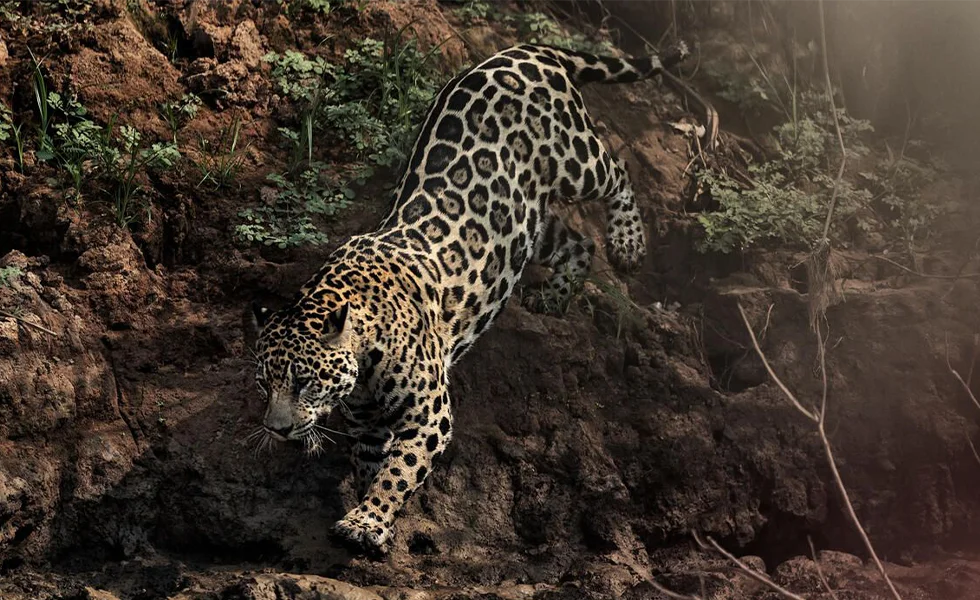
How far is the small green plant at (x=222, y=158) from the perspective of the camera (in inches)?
325

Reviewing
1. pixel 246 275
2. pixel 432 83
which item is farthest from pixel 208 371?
pixel 432 83

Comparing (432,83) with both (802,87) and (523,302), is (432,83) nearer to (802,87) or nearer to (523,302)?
(523,302)

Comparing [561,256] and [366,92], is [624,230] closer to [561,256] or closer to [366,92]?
[561,256]

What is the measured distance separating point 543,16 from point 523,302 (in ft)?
10.6

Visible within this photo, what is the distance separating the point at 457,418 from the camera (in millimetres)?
7574

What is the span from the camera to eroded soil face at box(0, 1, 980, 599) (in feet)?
21.9

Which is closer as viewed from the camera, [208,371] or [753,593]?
[753,593]

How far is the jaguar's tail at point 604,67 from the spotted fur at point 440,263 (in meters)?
0.01

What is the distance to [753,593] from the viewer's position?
694cm

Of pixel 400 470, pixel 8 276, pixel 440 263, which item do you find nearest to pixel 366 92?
pixel 440 263

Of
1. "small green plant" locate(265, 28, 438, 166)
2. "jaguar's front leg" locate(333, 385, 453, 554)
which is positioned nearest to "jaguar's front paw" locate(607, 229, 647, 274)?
"small green plant" locate(265, 28, 438, 166)

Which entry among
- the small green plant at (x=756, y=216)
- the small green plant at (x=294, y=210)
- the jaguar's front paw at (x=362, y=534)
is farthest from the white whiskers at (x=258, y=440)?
the small green plant at (x=756, y=216)

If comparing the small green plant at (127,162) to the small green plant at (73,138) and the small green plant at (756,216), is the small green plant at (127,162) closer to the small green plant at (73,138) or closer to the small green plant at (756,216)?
the small green plant at (73,138)

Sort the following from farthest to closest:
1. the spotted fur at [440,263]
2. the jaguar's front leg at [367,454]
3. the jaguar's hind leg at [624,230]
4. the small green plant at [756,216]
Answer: the small green plant at [756,216]
the jaguar's hind leg at [624,230]
the jaguar's front leg at [367,454]
the spotted fur at [440,263]
